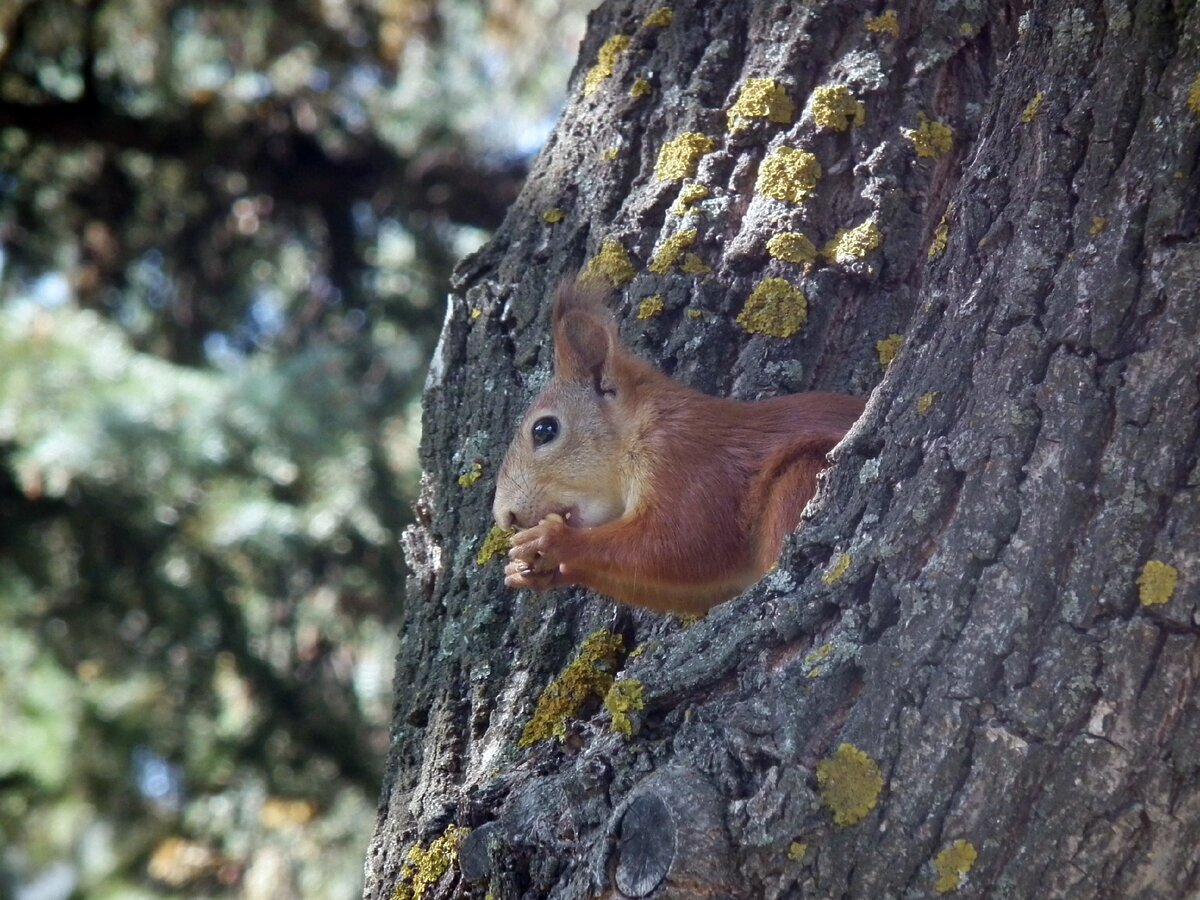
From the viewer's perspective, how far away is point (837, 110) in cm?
256

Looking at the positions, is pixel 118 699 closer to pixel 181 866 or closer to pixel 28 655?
pixel 28 655

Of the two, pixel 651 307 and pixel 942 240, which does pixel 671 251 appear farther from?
pixel 942 240

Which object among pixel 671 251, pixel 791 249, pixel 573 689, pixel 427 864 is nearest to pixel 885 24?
pixel 791 249

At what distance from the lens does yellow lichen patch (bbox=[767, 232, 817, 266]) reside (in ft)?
8.13

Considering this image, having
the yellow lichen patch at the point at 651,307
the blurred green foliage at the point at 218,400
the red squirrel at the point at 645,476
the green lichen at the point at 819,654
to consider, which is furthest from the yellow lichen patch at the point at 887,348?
the blurred green foliage at the point at 218,400

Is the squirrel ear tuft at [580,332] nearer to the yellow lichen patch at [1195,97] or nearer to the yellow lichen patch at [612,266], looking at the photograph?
the yellow lichen patch at [612,266]

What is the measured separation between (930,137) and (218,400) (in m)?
2.87

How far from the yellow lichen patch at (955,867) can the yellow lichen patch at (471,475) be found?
51.0 inches

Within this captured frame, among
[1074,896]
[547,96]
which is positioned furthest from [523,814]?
[547,96]

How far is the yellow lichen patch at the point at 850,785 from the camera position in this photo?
1496mm

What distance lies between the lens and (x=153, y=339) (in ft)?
18.7

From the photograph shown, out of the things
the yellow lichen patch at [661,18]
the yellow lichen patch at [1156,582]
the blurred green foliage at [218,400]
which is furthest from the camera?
the blurred green foliage at [218,400]

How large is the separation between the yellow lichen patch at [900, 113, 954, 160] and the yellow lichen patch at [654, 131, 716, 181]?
383mm

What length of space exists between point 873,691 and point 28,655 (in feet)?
14.6
